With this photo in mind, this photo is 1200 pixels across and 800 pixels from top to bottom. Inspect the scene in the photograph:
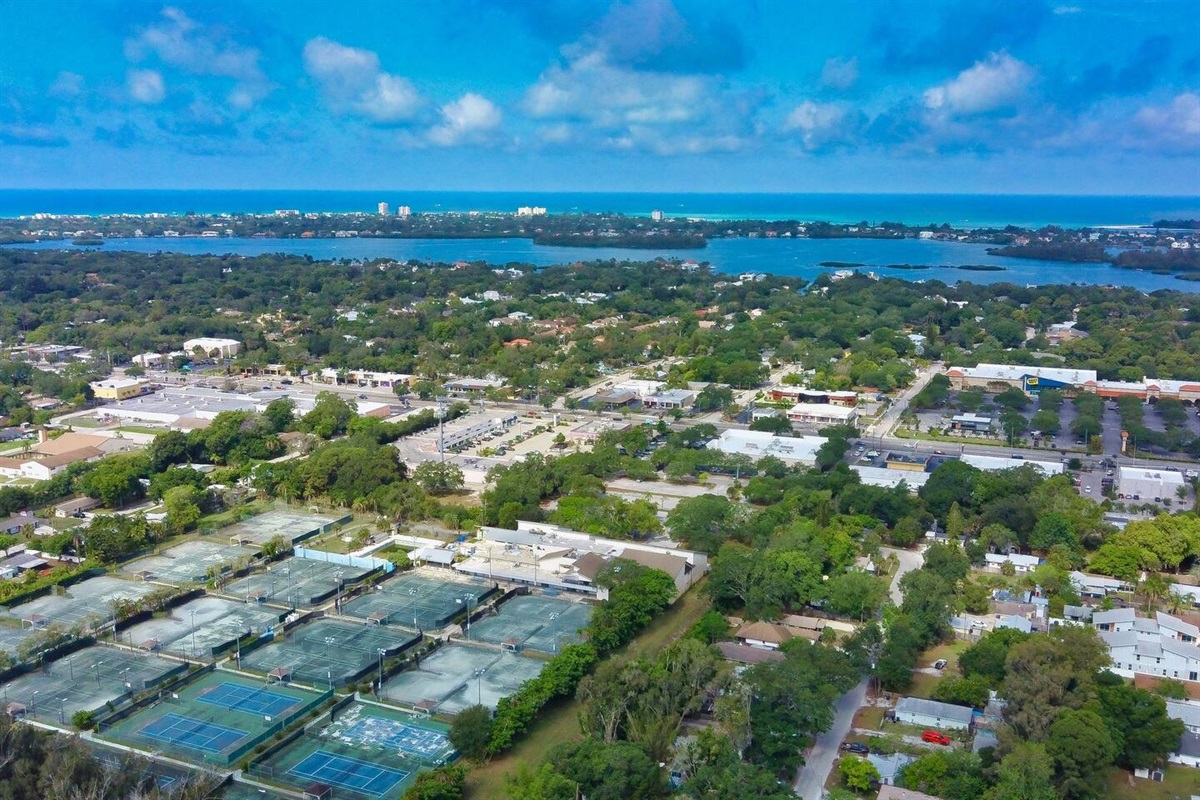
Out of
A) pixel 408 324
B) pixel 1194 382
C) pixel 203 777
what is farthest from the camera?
pixel 408 324

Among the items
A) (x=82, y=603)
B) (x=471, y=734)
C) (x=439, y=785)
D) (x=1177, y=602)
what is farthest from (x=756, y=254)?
(x=439, y=785)

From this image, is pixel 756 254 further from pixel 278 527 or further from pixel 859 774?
pixel 859 774

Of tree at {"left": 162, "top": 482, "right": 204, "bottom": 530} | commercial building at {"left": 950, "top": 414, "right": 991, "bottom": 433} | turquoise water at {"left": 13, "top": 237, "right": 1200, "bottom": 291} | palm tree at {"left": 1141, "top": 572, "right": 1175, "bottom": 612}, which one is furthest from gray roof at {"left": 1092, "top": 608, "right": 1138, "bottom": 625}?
turquoise water at {"left": 13, "top": 237, "right": 1200, "bottom": 291}

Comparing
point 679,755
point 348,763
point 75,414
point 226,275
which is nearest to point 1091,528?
point 679,755

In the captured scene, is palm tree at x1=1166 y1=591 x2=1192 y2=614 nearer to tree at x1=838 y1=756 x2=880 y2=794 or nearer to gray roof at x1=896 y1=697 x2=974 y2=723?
gray roof at x1=896 y1=697 x2=974 y2=723

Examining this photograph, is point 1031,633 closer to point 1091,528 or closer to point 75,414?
point 1091,528

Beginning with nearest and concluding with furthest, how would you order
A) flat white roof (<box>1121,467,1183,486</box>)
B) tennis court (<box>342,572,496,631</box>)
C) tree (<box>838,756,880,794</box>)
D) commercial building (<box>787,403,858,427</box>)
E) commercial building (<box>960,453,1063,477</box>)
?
tree (<box>838,756,880,794</box>) → tennis court (<box>342,572,496,631</box>) → flat white roof (<box>1121,467,1183,486</box>) → commercial building (<box>960,453,1063,477</box>) → commercial building (<box>787,403,858,427</box>)
